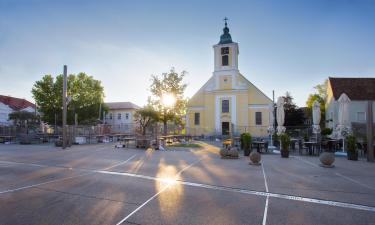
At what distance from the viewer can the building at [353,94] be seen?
29.4 meters

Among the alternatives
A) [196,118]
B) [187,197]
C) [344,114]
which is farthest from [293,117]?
[187,197]

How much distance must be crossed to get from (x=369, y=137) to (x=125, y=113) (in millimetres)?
57526

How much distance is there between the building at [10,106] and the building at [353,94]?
2664 inches

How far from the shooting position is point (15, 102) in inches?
2623

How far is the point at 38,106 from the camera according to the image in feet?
160

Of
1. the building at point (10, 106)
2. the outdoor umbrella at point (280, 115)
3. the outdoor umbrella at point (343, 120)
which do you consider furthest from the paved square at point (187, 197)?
the building at point (10, 106)

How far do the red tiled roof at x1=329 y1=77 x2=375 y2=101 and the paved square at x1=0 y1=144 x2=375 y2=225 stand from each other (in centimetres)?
2615

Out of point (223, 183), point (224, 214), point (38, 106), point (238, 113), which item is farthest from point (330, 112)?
point (38, 106)

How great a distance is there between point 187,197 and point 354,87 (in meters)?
34.3

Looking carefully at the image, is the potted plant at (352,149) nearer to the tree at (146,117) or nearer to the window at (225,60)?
the tree at (146,117)

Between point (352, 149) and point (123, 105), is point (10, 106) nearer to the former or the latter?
point (123, 105)

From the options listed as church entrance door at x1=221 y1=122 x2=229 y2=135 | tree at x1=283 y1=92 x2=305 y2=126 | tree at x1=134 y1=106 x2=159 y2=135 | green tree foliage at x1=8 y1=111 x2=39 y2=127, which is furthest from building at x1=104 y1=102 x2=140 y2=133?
tree at x1=283 y1=92 x2=305 y2=126

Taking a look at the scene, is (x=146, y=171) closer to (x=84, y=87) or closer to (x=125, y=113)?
(x=84, y=87)

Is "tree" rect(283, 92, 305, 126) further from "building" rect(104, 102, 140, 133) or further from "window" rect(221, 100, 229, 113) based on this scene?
"building" rect(104, 102, 140, 133)
